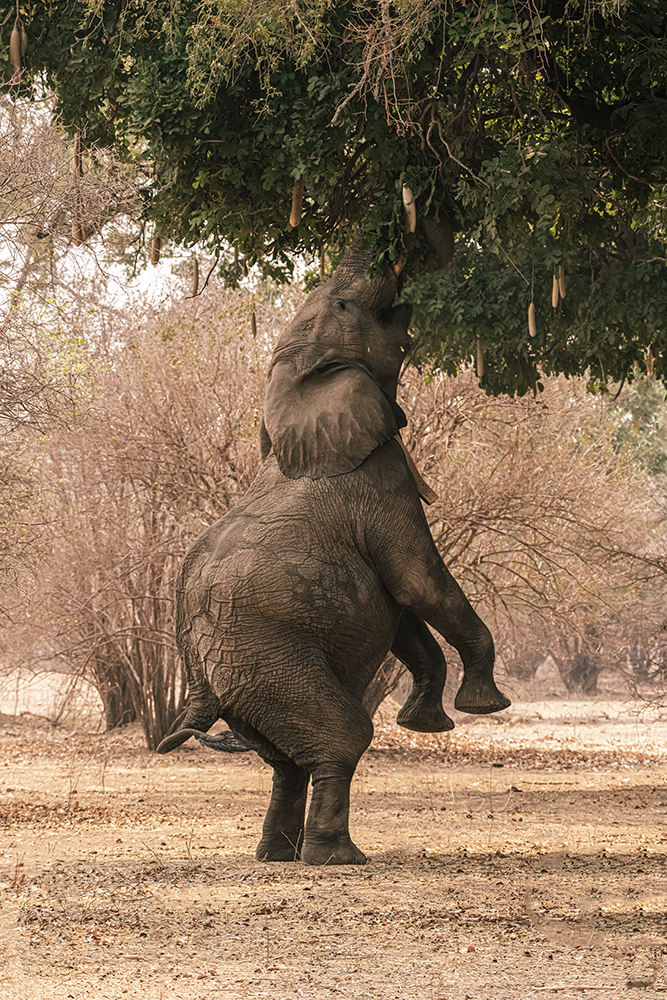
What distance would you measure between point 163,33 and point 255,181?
1059 mm

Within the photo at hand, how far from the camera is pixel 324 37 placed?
22.4 ft

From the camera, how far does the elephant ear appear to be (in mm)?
7098

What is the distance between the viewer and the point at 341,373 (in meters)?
7.30

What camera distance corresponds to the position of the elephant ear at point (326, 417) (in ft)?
23.3

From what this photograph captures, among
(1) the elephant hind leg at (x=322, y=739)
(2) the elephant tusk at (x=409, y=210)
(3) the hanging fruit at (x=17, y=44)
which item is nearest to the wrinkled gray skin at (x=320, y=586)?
(1) the elephant hind leg at (x=322, y=739)

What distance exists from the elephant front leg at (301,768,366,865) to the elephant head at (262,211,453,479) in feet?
6.05

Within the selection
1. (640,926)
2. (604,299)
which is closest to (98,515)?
(604,299)

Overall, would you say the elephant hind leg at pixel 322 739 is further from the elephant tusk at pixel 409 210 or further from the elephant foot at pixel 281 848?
the elephant tusk at pixel 409 210

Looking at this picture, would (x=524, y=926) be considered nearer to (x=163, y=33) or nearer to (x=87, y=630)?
(x=163, y=33)

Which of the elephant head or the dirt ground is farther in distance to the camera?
the elephant head

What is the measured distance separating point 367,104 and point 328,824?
419 centimetres

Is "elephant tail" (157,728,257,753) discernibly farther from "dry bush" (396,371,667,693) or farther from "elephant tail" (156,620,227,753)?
"dry bush" (396,371,667,693)

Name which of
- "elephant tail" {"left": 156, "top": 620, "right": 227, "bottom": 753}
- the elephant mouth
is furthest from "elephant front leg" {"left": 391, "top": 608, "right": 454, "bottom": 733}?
the elephant mouth

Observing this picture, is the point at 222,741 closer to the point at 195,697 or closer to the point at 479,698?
the point at 195,697
